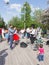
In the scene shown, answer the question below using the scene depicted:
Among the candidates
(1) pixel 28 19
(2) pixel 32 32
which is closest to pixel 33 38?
(2) pixel 32 32

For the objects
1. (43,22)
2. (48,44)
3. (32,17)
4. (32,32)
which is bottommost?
(32,17)

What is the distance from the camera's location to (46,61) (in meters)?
12.9

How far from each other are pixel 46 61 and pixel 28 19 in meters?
68.0

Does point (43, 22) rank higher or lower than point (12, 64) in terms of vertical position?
lower

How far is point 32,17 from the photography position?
8444 cm

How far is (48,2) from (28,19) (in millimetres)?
36197

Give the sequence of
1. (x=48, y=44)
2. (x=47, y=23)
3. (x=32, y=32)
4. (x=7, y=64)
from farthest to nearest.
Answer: (x=47, y=23) → (x=48, y=44) → (x=32, y=32) → (x=7, y=64)

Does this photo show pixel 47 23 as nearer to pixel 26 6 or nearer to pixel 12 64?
pixel 12 64

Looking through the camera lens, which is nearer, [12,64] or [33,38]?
[12,64]

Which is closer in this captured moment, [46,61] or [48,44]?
[46,61]

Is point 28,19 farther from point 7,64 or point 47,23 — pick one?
point 7,64

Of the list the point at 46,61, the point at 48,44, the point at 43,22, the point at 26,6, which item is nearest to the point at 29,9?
the point at 26,6

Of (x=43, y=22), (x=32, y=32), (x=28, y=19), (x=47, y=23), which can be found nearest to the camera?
(x=32, y=32)

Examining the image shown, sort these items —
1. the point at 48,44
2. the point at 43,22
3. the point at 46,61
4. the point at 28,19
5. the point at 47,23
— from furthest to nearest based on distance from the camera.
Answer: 1. the point at 28,19
2. the point at 43,22
3. the point at 47,23
4. the point at 48,44
5. the point at 46,61
